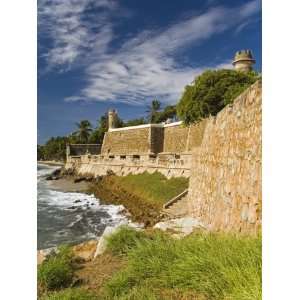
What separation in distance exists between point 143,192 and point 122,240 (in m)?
8.03

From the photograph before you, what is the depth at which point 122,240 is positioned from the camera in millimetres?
3289

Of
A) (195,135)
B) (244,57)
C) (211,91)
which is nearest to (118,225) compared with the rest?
(244,57)

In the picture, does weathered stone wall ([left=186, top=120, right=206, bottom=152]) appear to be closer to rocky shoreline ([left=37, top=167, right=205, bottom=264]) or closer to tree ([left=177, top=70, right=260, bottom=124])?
tree ([left=177, top=70, right=260, bottom=124])

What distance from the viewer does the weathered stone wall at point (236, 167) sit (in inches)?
99.0

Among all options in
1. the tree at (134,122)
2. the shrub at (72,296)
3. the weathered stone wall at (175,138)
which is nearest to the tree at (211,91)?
the weathered stone wall at (175,138)

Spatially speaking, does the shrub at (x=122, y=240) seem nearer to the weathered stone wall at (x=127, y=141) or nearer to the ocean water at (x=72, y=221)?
the ocean water at (x=72, y=221)

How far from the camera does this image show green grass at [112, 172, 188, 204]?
997cm

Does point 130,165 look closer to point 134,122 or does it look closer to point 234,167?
point 134,122

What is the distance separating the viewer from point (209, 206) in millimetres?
4742
